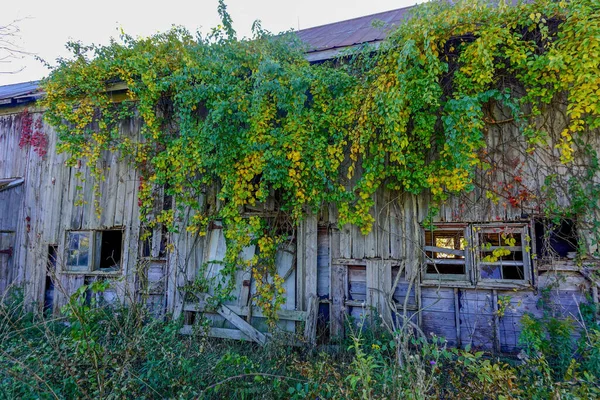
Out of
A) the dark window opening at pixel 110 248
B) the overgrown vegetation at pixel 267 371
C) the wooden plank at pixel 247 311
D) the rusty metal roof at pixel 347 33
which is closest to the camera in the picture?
the overgrown vegetation at pixel 267 371

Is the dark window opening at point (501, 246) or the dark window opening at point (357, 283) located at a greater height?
the dark window opening at point (501, 246)

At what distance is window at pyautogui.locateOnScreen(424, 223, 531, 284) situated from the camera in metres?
5.54

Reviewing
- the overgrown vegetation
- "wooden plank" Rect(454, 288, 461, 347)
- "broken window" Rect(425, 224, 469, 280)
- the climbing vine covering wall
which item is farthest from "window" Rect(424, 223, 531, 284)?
the overgrown vegetation

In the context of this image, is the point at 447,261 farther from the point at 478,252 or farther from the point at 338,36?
the point at 338,36

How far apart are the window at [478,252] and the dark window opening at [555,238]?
212 millimetres

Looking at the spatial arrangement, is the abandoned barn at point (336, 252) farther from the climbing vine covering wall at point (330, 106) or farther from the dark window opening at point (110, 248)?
the climbing vine covering wall at point (330, 106)

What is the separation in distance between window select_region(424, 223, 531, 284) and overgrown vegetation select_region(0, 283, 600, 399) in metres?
0.87

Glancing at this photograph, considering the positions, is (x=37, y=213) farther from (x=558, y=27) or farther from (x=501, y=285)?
(x=558, y=27)

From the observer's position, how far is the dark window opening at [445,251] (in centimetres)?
591

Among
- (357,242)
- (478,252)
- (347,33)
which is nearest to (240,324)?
(357,242)

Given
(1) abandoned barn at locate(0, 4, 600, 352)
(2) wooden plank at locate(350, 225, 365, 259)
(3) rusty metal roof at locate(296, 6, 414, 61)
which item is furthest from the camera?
(3) rusty metal roof at locate(296, 6, 414, 61)

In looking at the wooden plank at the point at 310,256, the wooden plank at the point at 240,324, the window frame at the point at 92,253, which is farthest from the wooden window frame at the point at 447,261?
the window frame at the point at 92,253

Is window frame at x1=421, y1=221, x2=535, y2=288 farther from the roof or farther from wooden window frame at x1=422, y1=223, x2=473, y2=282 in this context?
the roof

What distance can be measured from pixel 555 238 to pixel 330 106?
391cm
